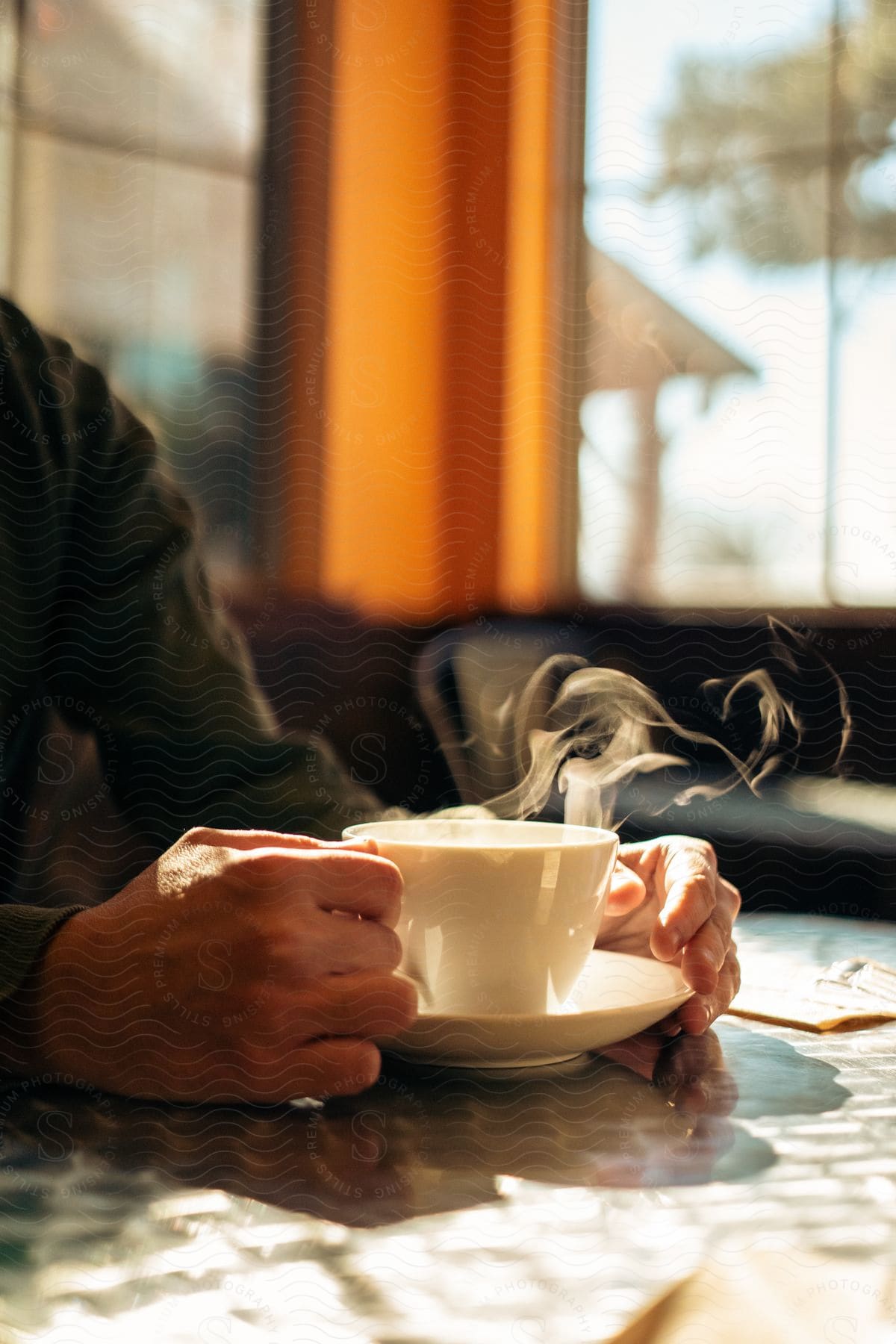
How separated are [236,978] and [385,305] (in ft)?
7.40

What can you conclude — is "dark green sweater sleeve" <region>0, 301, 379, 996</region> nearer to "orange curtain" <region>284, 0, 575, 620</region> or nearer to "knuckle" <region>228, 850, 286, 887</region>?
"knuckle" <region>228, 850, 286, 887</region>

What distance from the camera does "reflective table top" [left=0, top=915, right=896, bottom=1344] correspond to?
166mm

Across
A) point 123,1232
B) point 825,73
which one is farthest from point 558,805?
point 825,73

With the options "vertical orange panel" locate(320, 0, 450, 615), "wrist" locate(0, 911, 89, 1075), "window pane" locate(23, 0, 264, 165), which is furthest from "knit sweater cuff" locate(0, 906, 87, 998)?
"window pane" locate(23, 0, 264, 165)

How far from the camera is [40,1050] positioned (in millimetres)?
287

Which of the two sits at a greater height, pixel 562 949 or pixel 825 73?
pixel 825 73

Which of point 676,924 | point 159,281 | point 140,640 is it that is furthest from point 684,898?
point 159,281

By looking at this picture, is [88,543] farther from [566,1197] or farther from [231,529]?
[231,529]

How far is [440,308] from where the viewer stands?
2.52 metres

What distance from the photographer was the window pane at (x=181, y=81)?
1.98 metres

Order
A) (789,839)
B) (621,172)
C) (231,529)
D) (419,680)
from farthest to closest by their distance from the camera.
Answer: (621,172) → (231,529) → (419,680) → (789,839)

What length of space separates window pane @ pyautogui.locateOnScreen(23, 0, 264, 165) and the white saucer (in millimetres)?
2024

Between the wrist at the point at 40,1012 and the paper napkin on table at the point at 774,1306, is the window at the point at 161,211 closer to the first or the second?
the wrist at the point at 40,1012

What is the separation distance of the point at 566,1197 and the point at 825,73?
2417 mm
